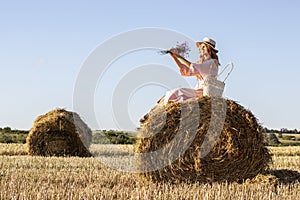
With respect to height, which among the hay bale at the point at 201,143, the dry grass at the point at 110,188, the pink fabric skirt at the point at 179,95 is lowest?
the dry grass at the point at 110,188

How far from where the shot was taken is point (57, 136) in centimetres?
1401

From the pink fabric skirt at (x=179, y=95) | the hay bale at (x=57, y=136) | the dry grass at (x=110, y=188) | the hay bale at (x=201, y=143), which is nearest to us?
the dry grass at (x=110, y=188)

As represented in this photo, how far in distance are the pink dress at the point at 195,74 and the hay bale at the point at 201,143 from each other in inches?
10.2

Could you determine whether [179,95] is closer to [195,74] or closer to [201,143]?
[195,74]

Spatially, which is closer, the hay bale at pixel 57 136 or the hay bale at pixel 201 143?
the hay bale at pixel 201 143

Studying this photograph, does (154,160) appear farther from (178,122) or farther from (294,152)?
(294,152)

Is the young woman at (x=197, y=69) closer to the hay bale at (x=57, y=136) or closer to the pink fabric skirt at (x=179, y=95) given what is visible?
the pink fabric skirt at (x=179, y=95)

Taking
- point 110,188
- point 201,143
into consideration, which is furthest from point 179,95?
point 110,188

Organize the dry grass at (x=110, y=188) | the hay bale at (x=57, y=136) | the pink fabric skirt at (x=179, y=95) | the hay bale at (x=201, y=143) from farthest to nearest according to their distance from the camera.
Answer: the hay bale at (x=57, y=136), the pink fabric skirt at (x=179, y=95), the hay bale at (x=201, y=143), the dry grass at (x=110, y=188)

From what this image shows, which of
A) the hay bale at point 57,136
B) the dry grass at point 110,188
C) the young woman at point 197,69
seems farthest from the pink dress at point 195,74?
the hay bale at point 57,136

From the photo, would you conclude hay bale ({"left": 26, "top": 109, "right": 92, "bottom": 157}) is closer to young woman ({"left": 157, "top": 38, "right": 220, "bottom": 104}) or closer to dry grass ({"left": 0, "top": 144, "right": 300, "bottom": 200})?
dry grass ({"left": 0, "top": 144, "right": 300, "bottom": 200})

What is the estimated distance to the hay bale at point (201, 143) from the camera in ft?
24.3

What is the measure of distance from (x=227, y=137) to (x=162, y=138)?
957mm

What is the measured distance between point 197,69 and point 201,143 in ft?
3.84
